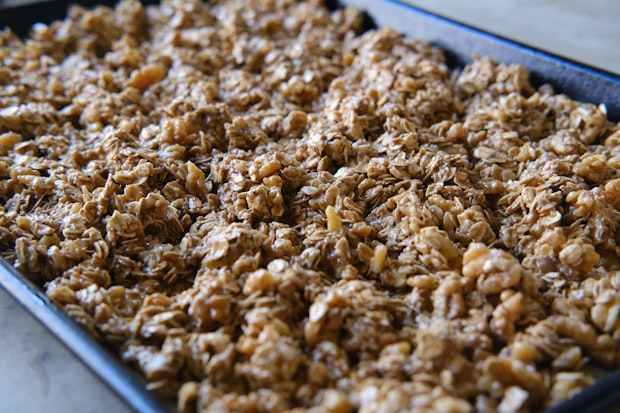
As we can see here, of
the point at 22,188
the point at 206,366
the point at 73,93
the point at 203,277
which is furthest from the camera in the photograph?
the point at 73,93

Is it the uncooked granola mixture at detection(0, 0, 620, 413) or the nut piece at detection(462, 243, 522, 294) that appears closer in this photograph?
the uncooked granola mixture at detection(0, 0, 620, 413)

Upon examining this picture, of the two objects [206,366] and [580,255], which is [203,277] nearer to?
[206,366]

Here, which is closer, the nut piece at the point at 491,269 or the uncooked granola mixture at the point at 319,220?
the uncooked granola mixture at the point at 319,220

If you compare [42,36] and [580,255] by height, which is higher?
[580,255]

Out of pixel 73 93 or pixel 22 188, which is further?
pixel 73 93

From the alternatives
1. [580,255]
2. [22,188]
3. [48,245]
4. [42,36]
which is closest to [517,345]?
[580,255]

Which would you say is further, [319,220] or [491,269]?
[319,220]

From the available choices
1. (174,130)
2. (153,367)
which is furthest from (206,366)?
(174,130)

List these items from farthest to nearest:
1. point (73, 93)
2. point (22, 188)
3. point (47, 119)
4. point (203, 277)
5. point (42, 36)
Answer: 1. point (42, 36)
2. point (73, 93)
3. point (47, 119)
4. point (22, 188)
5. point (203, 277)
